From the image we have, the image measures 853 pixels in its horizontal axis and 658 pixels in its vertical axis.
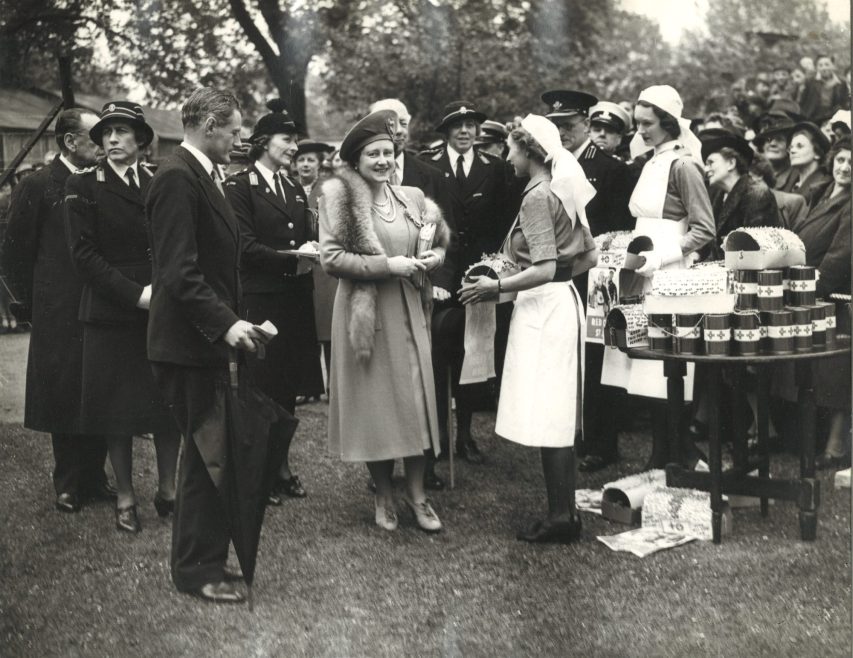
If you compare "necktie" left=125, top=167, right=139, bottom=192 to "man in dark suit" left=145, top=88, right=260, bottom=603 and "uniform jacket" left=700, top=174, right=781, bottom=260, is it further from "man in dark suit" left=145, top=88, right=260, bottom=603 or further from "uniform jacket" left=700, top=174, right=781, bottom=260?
"uniform jacket" left=700, top=174, right=781, bottom=260

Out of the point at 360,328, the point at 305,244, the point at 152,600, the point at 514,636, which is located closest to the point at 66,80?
the point at 305,244

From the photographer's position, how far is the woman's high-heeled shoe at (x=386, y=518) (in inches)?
198

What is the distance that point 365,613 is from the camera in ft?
13.0

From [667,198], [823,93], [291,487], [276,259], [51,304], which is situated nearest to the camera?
[51,304]

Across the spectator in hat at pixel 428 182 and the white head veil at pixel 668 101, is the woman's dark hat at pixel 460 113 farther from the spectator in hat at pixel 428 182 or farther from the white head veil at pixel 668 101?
the white head veil at pixel 668 101

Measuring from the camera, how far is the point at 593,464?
622 centimetres

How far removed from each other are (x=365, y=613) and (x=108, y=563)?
1.35m

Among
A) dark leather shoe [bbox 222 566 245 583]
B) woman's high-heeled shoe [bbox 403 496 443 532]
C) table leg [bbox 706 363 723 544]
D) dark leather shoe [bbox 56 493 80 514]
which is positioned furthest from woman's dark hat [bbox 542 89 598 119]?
dark leather shoe [bbox 56 493 80 514]

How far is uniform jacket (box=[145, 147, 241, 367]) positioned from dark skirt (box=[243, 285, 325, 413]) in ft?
5.07

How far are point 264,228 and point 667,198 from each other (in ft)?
7.64

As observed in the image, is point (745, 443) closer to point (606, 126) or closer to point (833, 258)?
point (833, 258)

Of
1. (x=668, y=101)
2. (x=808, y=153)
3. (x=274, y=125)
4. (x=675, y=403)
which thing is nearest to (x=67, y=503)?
(x=274, y=125)

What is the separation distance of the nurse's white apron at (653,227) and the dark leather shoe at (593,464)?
683 millimetres

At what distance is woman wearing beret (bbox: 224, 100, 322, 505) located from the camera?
5.55 m
